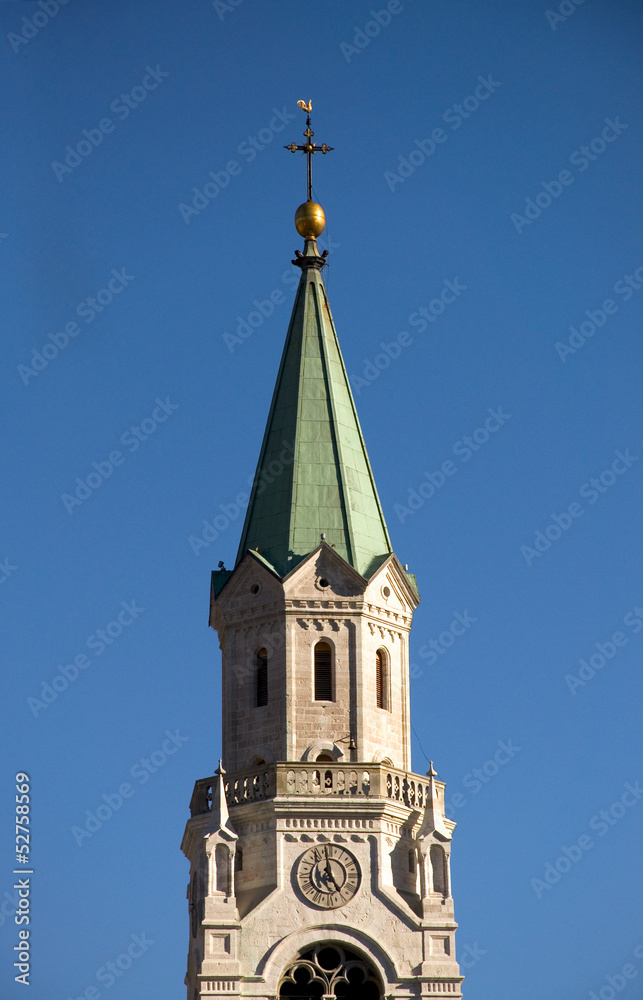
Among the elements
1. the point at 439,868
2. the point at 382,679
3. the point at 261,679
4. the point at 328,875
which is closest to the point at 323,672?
the point at 261,679

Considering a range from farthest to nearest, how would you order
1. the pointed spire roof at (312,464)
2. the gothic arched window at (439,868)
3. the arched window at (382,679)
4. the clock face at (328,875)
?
the pointed spire roof at (312,464)
the arched window at (382,679)
the gothic arched window at (439,868)
the clock face at (328,875)

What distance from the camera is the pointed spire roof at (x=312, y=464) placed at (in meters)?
75.3

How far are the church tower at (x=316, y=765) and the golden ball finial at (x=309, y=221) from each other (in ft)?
16.5

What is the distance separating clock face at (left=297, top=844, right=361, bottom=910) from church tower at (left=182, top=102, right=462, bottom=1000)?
42 mm

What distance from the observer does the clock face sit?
69875 mm

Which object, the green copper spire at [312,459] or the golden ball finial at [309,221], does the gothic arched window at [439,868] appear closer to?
the green copper spire at [312,459]

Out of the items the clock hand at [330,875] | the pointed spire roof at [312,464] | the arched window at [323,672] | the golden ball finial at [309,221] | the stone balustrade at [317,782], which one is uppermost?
the golden ball finial at [309,221]

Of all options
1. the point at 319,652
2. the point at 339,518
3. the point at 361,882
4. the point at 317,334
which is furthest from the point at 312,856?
the point at 317,334

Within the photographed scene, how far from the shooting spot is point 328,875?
230 feet

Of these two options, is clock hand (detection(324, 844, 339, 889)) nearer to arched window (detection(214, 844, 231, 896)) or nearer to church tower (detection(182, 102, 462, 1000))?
church tower (detection(182, 102, 462, 1000))

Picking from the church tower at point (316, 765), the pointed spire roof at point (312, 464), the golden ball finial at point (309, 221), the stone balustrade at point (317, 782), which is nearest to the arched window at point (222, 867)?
the church tower at point (316, 765)

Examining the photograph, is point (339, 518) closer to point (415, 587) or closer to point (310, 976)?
point (415, 587)

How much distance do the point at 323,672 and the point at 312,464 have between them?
7.32 metres

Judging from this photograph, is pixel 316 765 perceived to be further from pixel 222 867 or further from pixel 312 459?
pixel 312 459
